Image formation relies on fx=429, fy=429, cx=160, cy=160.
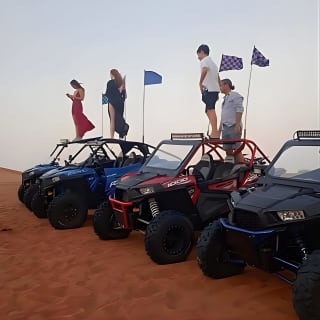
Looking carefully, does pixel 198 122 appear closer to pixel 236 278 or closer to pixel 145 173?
pixel 145 173

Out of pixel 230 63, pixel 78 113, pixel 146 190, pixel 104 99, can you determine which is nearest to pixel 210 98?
pixel 230 63

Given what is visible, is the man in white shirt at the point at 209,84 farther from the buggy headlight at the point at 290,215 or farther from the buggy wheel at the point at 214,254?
the buggy headlight at the point at 290,215

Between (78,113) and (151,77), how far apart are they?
4479mm

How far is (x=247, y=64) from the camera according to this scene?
9.63 metres

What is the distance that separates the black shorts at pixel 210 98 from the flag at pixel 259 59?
1251 millimetres

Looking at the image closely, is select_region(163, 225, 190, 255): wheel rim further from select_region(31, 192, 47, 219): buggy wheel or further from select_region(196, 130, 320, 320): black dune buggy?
select_region(31, 192, 47, 219): buggy wheel

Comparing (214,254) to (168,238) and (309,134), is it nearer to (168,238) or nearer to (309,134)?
(168,238)

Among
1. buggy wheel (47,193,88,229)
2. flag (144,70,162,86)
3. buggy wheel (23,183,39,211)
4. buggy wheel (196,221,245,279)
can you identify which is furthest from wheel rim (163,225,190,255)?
flag (144,70,162,86)

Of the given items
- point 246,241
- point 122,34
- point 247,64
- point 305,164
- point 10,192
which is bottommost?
point 10,192

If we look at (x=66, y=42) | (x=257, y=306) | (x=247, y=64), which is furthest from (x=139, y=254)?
(x=66, y=42)

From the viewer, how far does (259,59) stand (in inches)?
363

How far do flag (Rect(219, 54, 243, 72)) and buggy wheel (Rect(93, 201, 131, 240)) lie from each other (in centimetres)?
529

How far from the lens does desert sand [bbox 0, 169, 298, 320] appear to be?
3.32m

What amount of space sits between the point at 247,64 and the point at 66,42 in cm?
949
